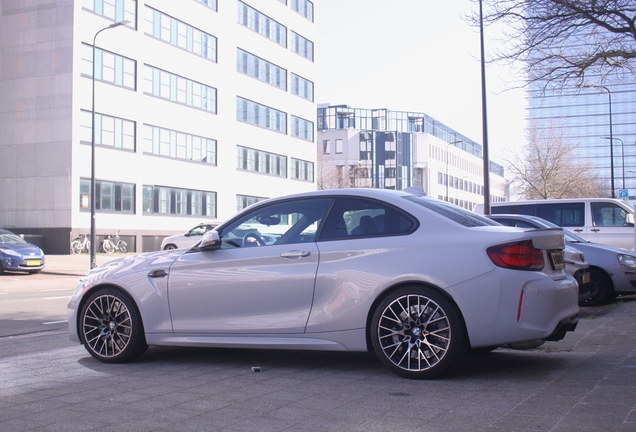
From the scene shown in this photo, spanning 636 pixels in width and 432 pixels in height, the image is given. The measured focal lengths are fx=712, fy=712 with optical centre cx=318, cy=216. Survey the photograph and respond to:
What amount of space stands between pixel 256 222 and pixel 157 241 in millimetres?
36158

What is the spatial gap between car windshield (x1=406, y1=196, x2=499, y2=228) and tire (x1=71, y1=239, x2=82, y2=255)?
31.3m

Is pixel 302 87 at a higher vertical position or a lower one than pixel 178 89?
higher

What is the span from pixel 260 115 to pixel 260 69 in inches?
135

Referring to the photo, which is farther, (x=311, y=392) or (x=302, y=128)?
(x=302, y=128)

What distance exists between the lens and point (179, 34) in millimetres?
Result: 43656

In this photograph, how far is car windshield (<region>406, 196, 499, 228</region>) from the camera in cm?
590

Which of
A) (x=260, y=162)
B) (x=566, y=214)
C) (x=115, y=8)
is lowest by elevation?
(x=566, y=214)

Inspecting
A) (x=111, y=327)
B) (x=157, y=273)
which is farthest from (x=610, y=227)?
(x=111, y=327)

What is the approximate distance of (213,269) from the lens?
6270mm

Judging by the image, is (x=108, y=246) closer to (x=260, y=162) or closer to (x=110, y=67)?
(x=110, y=67)

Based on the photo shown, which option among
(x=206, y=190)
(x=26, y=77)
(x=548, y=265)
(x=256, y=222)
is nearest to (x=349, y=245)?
(x=256, y=222)

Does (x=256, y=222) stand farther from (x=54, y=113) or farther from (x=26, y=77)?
(x=26, y=77)

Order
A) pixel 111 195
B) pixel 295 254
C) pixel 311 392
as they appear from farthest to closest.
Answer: pixel 111 195, pixel 295 254, pixel 311 392

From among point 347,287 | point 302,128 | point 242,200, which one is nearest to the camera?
point 347,287
